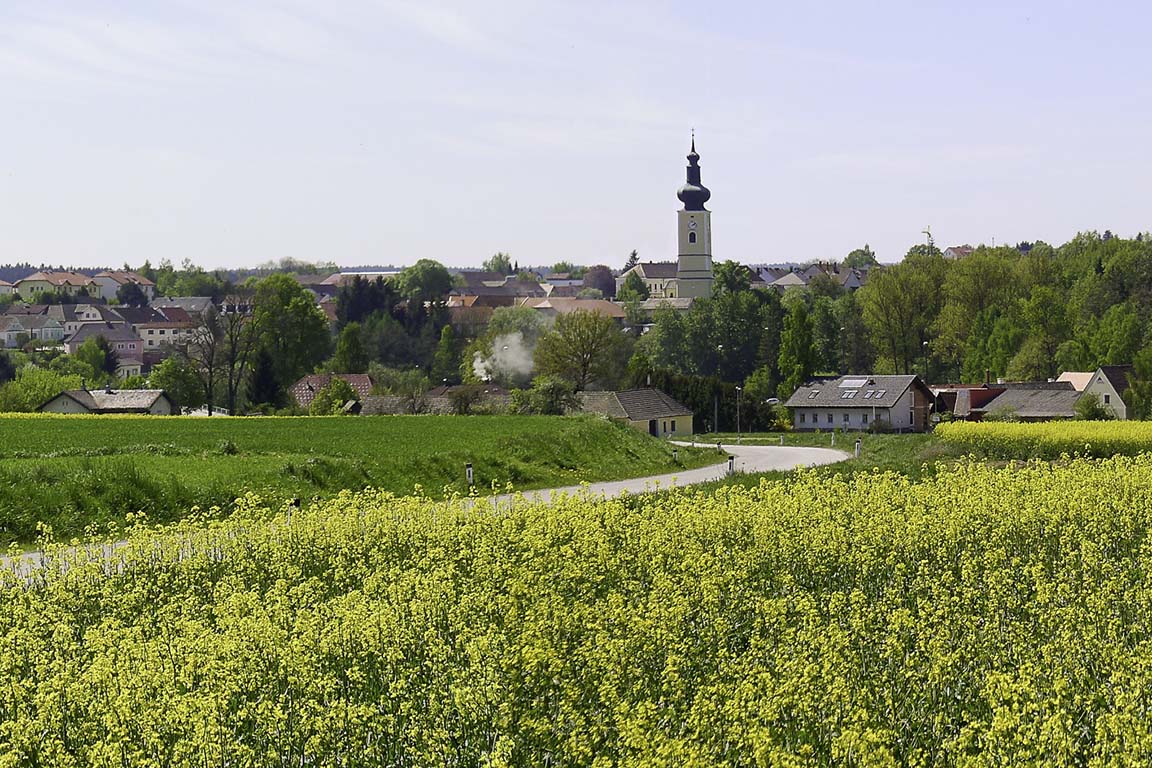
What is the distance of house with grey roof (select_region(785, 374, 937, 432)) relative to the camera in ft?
251

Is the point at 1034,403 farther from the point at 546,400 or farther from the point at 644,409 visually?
the point at 546,400

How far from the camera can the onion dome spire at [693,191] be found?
139750 millimetres

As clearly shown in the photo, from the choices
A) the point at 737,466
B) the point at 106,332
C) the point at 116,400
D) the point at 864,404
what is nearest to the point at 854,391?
the point at 864,404

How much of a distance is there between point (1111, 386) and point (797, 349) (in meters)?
20.7

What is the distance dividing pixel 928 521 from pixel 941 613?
6.50 meters

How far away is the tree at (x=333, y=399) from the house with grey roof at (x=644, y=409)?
49.0ft

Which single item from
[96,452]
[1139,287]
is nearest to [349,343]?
[1139,287]

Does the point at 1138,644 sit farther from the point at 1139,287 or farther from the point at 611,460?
the point at 1139,287

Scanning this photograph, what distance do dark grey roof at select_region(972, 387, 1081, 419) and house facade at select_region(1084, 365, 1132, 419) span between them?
3.99 ft

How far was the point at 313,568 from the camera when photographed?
20.7 meters

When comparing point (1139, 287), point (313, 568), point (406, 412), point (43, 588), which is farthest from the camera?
point (1139, 287)

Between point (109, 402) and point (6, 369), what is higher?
point (6, 369)

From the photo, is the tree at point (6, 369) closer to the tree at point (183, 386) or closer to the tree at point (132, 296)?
the tree at point (183, 386)

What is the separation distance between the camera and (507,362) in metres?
91.8
